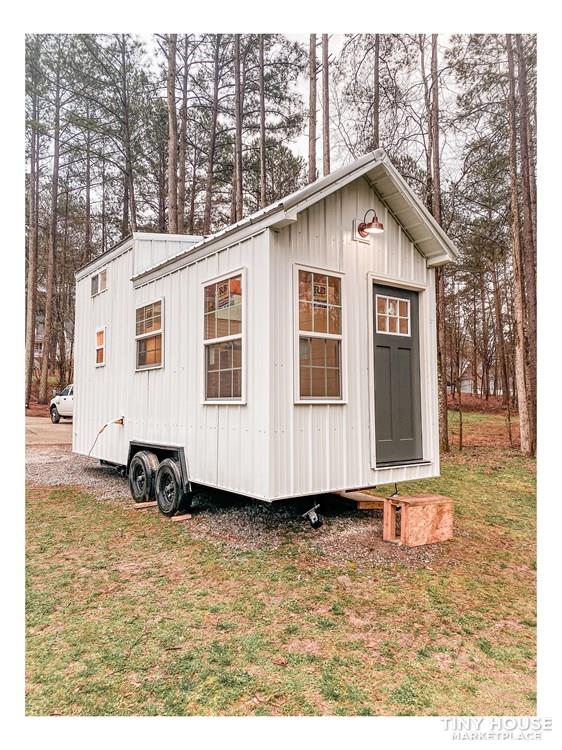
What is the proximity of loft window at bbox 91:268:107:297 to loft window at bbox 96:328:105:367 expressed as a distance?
536 mm

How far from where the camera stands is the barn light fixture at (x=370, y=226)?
3725mm

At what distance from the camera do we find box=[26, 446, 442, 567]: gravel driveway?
3.46 m

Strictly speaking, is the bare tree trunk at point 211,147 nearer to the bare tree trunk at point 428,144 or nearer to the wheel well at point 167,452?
the bare tree trunk at point 428,144

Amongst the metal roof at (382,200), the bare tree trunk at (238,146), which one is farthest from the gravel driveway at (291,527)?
the bare tree trunk at (238,146)

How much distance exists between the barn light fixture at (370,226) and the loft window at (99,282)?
354 cm

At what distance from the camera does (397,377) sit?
4.17 meters

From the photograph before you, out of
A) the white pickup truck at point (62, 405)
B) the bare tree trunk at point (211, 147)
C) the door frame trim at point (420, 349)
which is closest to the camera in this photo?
the door frame trim at point (420, 349)

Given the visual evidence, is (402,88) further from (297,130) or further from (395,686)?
(395,686)

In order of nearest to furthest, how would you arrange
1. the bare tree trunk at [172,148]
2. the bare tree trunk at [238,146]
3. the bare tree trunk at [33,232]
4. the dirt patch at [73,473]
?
the bare tree trunk at [33,232]
the dirt patch at [73,473]
the bare tree trunk at [172,148]
the bare tree trunk at [238,146]

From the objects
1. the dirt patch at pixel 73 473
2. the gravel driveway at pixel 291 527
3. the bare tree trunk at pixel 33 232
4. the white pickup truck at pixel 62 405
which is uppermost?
the bare tree trunk at pixel 33 232

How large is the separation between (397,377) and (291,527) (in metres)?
1.60

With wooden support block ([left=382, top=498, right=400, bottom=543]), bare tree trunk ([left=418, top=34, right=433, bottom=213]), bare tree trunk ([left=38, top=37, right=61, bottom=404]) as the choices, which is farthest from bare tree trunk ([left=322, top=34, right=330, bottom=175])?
wooden support block ([left=382, top=498, right=400, bottom=543])

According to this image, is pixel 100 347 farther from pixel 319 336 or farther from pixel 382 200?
pixel 382 200

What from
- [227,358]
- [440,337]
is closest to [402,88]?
[440,337]
